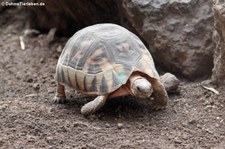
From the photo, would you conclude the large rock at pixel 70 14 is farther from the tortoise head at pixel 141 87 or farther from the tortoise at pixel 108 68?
the tortoise head at pixel 141 87

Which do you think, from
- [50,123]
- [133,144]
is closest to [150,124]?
[133,144]

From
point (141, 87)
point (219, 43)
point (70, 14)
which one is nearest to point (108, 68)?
point (141, 87)

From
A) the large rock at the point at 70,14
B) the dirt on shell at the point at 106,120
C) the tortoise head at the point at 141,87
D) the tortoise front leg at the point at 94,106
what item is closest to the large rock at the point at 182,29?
the dirt on shell at the point at 106,120

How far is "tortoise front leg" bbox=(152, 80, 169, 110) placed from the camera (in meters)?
3.45

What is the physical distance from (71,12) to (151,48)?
1087mm

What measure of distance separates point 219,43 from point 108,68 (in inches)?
36.6

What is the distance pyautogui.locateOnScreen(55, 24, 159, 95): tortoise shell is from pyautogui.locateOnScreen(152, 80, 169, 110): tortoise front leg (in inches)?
2.8

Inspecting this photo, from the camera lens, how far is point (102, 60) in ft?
11.0

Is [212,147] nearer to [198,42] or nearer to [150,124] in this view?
[150,124]

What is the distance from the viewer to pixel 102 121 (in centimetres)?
328

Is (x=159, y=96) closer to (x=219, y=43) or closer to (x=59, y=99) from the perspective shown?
(x=219, y=43)

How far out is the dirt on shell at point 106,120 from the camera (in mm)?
2936

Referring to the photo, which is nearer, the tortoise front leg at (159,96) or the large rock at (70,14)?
the tortoise front leg at (159,96)

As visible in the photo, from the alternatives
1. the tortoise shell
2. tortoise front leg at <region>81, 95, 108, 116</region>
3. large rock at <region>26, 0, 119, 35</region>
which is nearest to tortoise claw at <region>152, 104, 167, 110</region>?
the tortoise shell
